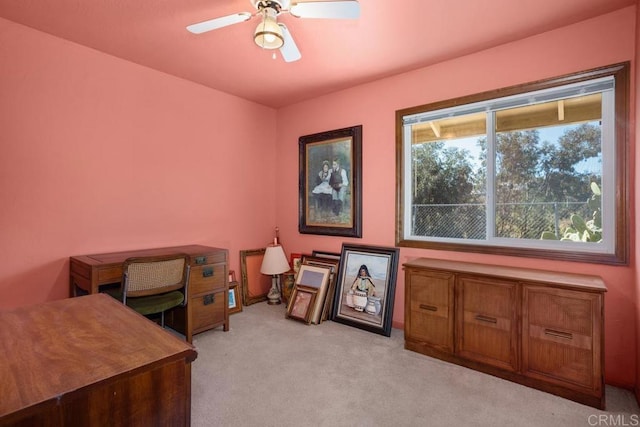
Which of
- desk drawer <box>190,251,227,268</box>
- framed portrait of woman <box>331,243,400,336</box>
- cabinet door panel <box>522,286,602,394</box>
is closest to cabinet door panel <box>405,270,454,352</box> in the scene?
framed portrait of woman <box>331,243,400,336</box>

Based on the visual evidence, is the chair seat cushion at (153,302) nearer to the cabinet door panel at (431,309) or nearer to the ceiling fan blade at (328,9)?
the cabinet door panel at (431,309)

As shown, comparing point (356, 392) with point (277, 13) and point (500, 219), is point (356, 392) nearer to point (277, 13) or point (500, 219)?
point (500, 219)

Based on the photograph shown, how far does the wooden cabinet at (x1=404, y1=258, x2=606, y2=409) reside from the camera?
1945mm

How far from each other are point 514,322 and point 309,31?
2587 mm

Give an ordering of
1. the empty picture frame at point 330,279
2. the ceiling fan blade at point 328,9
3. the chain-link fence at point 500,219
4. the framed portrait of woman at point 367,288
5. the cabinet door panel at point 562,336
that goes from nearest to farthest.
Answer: the ceiling fan blade at point 328,9, the cabinet door panel at point 562,336, the chain-link fence at point 500,219, the framed portrait of woman at point 367,288, the empty picture frame at point 330,279

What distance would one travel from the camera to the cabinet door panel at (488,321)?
2193mm

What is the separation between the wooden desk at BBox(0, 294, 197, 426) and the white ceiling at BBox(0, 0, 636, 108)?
204 centimetres

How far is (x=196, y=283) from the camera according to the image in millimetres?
2871

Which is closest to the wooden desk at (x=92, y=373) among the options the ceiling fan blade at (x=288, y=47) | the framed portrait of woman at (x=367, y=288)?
the ceiling fan blade at (x=288, y=47)

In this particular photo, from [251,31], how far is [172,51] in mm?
826

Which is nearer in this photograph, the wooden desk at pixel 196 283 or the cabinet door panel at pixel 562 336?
the cabinet door panel at pixel 562 336

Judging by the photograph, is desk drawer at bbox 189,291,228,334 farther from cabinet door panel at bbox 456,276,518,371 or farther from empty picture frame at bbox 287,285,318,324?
cabinet door panel at bbox 456,276,518,371

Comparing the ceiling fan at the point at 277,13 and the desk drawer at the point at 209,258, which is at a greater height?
the ceiling fan at the point at 277,13

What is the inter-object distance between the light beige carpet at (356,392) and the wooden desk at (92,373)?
37.8 inches
